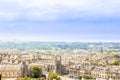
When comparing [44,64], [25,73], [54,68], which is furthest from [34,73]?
[44,64]

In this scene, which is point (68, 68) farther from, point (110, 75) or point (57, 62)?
point (110, 75)

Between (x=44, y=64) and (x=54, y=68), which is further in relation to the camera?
(x=44, y=64)

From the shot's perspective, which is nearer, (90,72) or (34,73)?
(34,73)

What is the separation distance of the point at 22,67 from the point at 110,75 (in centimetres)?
1464

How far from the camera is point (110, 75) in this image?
2351 inches

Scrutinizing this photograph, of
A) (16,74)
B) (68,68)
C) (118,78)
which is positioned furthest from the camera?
(68,68)

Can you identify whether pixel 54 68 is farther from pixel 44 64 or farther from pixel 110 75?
pixel 110 75

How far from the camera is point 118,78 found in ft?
187

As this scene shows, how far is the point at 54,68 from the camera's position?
64.3 m

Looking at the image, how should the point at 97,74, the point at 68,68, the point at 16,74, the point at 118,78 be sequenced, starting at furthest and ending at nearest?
1. the point at 68,68
2. the point at 97,74
3. the point at 118,78
4. the point at 16,74

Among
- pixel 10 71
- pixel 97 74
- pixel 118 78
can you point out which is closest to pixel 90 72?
pixel 97 74

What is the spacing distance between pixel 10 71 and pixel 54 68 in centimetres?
1377

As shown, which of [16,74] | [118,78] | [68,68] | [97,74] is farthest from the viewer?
[68,68]

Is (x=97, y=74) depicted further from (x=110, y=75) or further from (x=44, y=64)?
(x=44, y=64)
